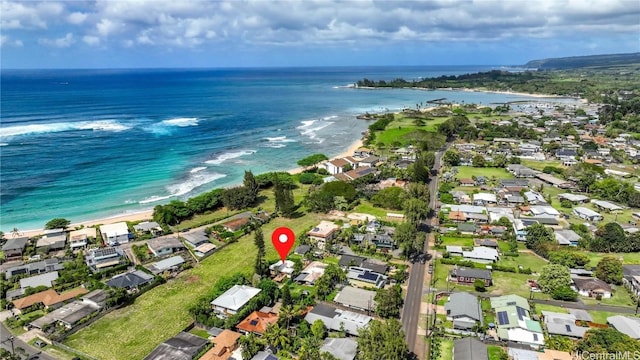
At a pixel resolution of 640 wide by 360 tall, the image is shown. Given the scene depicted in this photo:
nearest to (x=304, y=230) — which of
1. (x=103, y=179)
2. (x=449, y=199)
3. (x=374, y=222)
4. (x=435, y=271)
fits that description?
(x=374, y=222)

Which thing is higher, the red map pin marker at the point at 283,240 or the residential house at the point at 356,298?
the red map pin marker at the point at 283,240

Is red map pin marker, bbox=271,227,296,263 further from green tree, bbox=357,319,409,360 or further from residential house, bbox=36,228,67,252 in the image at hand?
residential house, bbox=36,228,67,252

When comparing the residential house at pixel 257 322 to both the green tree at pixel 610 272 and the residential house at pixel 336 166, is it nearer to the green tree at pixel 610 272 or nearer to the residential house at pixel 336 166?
the green tree at pixel 610 272

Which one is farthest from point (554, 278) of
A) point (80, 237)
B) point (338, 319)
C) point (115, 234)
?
point (80, 237)

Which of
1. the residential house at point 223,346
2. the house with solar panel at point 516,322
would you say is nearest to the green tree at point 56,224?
the residential house at point 223,346

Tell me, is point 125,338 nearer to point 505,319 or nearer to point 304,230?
point 304,230

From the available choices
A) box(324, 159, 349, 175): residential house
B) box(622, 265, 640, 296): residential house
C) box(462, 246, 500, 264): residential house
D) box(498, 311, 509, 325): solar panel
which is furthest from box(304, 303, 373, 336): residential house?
box(324, 159, 349, 175): residential house
